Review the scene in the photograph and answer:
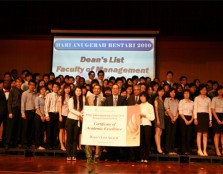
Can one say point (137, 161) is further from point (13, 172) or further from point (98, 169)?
point (13, 172)

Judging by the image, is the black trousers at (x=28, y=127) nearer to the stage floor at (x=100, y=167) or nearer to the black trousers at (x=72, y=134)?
the stage floor at (x=100, y=167)

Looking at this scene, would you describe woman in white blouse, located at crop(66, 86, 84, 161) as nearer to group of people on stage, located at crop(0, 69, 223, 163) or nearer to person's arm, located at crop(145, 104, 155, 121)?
group of people on stage, located at crop(0, 69, 223, 163)

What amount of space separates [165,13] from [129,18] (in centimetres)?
106

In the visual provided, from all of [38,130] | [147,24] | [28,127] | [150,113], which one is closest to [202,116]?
[150,113]

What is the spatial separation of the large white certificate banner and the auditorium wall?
449 centimetres

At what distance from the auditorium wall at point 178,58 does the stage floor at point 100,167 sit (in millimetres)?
4275

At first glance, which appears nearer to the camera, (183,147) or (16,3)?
(183,147)

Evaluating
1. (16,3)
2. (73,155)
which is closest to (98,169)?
(73,155)

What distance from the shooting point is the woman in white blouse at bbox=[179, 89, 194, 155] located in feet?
22.9

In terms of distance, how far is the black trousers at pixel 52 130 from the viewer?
717cm

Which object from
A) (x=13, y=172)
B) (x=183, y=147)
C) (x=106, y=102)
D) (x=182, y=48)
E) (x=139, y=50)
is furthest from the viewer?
(x=182, y=48)

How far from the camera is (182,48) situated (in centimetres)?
1040

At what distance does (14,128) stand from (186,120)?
3650 mm

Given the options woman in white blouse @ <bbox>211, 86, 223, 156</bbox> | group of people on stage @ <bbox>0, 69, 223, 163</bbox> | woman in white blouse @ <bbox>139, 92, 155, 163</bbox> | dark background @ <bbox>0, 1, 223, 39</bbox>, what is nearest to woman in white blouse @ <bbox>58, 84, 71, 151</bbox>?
group of people on stage @ <bbox>0, 69, 223, 163</bbox>
